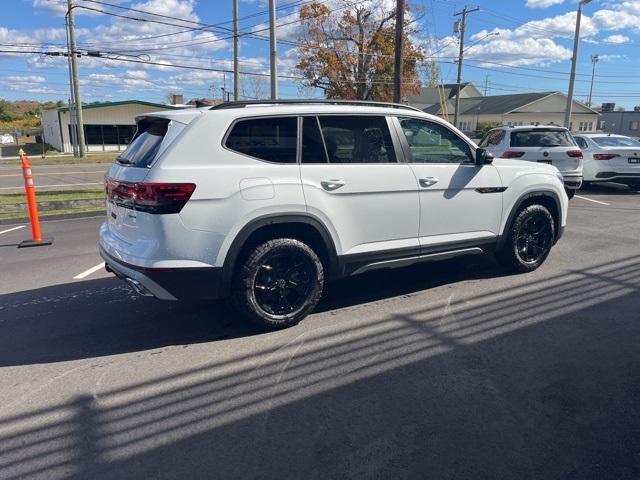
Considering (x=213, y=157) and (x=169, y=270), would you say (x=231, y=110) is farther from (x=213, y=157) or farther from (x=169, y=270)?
(x=169, y=270)

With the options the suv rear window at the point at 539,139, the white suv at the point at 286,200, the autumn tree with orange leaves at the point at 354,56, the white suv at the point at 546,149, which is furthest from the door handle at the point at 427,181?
the autumn tree with orange leaves at the point at 354,56

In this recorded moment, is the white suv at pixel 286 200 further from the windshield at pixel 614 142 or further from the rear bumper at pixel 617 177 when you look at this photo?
the windshield at pixel 614 142

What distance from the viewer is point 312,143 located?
4.50 meters

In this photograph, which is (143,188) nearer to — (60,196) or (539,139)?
(539,139)

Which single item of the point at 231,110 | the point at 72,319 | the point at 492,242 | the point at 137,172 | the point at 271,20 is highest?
the point at 271,20

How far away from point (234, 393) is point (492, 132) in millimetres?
10921

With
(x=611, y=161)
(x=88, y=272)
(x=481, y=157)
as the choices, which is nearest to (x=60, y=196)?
(x=88, y=272)

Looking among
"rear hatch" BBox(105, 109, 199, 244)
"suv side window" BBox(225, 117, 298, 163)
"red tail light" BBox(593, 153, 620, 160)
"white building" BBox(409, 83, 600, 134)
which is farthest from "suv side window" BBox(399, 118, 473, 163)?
"white building" BBox(409, 83, 600, 134)

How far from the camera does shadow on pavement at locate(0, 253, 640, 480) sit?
272 cm

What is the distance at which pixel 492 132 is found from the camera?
12.6 metres

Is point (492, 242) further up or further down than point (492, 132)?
further down

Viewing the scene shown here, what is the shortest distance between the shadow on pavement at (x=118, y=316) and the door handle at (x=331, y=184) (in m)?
1.27

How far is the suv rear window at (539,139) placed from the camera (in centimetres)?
1158

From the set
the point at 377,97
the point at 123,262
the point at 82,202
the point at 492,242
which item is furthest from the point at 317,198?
the point at 377,97
